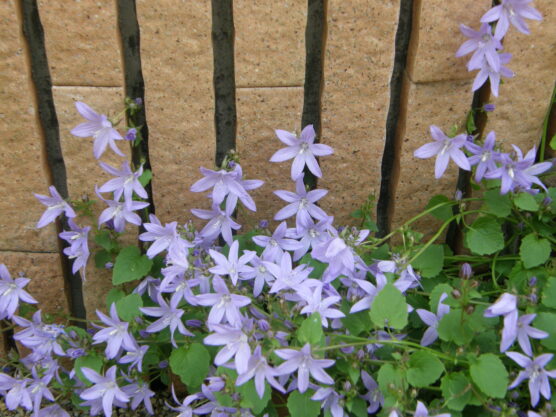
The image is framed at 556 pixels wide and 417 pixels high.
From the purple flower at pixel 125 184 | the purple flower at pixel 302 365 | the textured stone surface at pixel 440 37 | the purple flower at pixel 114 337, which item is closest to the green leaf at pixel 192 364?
the purple flower at pixel 114 337

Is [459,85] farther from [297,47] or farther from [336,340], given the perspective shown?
[336,340]

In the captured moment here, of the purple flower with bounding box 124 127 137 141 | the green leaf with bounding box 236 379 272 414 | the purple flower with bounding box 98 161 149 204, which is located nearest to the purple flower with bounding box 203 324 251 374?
the green leaf with bounding box 236 379 272 414

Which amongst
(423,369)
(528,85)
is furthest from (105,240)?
(528,85)

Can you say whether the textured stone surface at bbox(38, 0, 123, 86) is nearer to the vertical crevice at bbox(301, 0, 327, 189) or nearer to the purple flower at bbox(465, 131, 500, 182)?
the vertical crevice at bbox(301, 0, 327, 189)

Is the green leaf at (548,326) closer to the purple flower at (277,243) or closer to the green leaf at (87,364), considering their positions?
the purple flower at (277,243)

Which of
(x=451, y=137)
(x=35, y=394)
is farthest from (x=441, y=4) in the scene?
(x=35, y=394)

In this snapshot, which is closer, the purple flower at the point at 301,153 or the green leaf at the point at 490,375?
the green leaf at the point at 490,375
